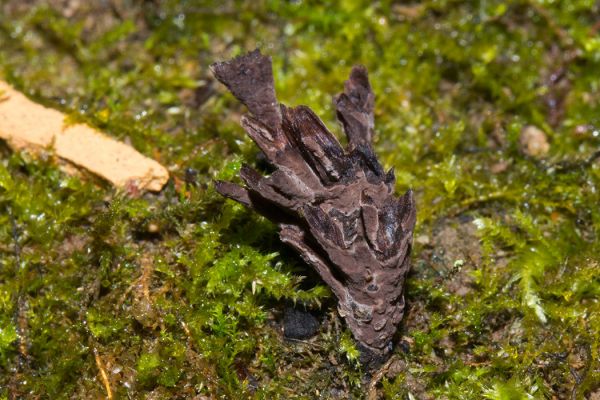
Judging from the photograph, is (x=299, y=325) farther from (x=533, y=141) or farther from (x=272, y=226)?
(x=533, y=141)

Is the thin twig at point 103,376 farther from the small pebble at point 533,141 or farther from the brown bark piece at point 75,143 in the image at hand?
the small pebble at point 533,141

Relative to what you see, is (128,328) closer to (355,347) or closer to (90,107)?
(355,347)

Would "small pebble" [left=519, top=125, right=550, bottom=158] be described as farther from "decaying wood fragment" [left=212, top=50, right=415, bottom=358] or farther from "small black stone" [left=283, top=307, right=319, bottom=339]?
"small black stone" [left=283, top=307, right=319, bottom=339]

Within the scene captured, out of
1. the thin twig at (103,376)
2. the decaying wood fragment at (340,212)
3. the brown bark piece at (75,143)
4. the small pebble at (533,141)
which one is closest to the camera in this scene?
the decaying wood fragment at (340,212)

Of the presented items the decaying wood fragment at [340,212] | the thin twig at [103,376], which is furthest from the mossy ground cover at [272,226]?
the decaying wood fragment at [340,212]

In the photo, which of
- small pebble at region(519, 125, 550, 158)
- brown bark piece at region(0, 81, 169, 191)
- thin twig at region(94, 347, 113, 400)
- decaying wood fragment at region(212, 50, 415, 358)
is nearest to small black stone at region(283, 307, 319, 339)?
decaying wood fragment at region(212, 50, 415, 358)

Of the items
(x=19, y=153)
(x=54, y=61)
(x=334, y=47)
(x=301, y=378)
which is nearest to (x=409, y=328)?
(x=301, y=378)
